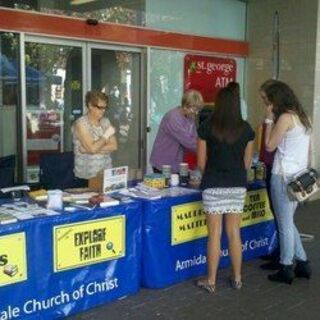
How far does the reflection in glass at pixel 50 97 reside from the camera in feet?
20.6

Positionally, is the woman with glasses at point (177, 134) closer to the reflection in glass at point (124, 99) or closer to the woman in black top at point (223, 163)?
the woman in black top at point (223, 163)

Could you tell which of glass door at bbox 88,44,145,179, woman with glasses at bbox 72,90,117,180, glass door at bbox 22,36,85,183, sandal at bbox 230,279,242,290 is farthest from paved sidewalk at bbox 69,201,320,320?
glass door at bbox 88,44,145,179

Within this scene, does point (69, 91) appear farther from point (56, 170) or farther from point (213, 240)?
point (213, 240)

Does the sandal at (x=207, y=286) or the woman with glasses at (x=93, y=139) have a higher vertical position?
the woman with glasses at (x=93, y=139)

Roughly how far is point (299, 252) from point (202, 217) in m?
0.82

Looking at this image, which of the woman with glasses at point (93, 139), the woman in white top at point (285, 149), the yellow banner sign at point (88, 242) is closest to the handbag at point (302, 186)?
the woman in white top at point (285, 149)

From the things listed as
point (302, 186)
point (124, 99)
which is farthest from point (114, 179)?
point (124, 99)

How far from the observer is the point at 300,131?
4039 millimetres

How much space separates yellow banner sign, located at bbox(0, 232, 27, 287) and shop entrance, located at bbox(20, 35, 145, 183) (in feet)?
9.18

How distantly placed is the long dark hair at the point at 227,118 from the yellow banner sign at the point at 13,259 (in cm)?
149

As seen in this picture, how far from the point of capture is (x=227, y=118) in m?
3.77

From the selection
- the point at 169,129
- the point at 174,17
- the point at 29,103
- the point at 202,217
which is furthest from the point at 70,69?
the point at 202,217

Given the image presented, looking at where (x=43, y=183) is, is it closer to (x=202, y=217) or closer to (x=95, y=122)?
(x=95, y=122)

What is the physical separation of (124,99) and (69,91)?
3.00ft
